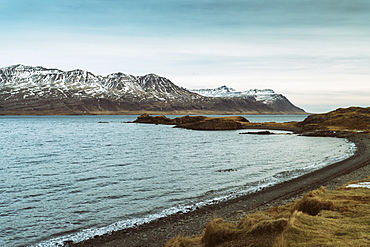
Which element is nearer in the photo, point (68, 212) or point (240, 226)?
point (240, 226)

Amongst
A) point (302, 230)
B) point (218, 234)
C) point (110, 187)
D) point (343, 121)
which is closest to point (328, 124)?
point (343, 121)

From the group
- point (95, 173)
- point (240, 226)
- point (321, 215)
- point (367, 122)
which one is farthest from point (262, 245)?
point (367, 122)

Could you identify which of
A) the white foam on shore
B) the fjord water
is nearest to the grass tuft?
the white foam on shore

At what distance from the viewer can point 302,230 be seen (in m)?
7.23

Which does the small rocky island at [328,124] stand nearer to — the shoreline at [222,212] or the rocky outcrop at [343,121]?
the rocky outcrop at [343,121]

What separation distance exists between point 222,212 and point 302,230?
8.76 meters

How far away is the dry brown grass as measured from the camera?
22.3 feet

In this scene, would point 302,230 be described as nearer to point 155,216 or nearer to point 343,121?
point 155,216

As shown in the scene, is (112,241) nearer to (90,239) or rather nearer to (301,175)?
(90,239)

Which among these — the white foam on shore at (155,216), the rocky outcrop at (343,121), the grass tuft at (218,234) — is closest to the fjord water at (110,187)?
the white foam on shore at (155,216)

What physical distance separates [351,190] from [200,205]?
24.7 ft

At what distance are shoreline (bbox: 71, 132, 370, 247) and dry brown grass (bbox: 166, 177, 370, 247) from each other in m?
3.72

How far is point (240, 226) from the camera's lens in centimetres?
906

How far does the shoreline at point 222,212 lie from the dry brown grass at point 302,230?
12.2 ft
